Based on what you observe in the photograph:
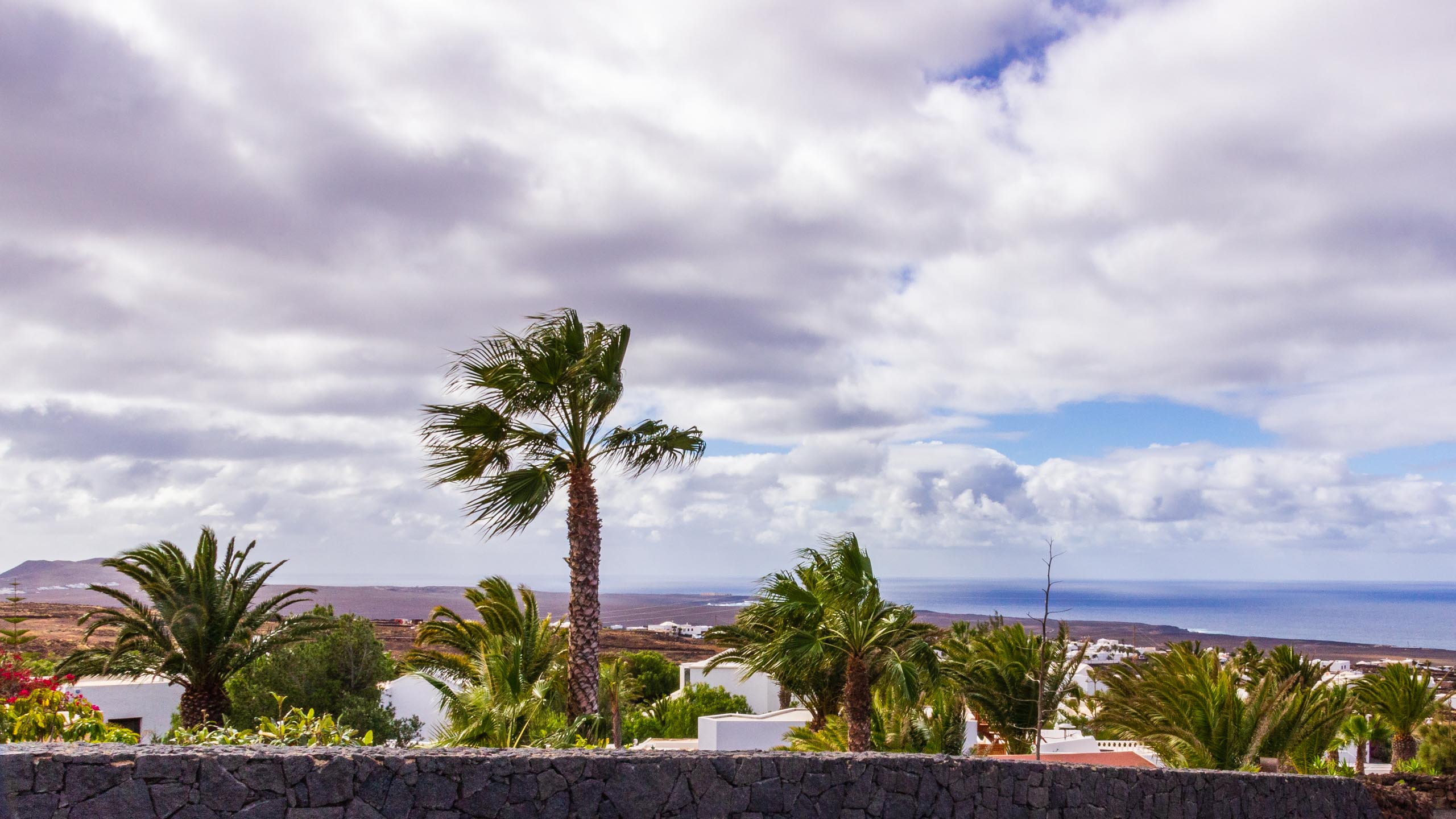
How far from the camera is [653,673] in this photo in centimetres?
4109

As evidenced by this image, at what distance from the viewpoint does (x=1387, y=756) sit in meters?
36.9

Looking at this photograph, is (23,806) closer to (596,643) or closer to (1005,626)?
(596,643)

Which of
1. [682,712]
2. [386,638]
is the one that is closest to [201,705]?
[682,712]

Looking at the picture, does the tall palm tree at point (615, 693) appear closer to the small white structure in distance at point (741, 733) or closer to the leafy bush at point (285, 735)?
the small white structure in distance at point (741, 733)

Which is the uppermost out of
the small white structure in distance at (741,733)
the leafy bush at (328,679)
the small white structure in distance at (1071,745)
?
the leafy bush at (328,679)

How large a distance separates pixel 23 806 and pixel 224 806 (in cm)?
94

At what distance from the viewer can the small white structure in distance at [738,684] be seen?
36.0m

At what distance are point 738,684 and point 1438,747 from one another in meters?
19.4

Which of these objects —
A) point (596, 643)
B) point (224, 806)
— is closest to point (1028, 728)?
point (596, 643)

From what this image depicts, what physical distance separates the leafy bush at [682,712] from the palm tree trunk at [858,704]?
42.0ft

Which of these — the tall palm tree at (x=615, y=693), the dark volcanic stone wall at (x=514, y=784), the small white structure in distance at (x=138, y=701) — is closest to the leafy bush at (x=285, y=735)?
the dark volcanic stone wall at (x=514, y=784)

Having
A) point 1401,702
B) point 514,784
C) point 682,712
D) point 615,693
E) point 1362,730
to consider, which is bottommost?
point 682,712

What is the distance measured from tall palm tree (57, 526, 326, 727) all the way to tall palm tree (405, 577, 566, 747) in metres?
2.84

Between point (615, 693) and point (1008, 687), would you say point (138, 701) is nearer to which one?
point (615, 693)
